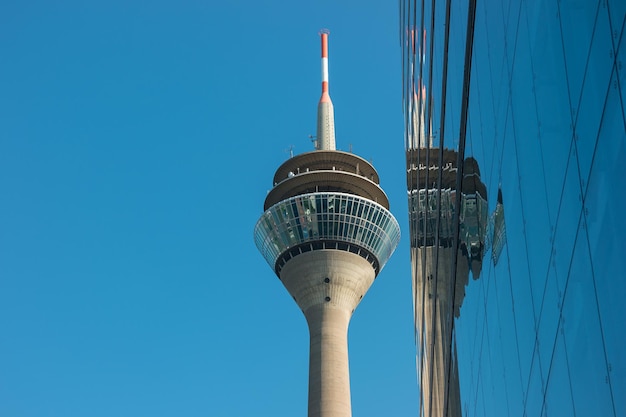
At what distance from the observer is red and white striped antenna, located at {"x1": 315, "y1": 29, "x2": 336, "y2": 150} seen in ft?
314

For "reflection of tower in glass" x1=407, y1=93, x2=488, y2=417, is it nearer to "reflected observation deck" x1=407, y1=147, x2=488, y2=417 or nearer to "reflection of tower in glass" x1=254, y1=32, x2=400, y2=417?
"reflected observation deck" x1=407, y1=147, x2=488, y2=417

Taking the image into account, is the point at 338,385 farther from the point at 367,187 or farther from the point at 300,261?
the point at 367,187

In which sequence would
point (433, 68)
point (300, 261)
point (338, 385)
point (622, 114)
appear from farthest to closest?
point (300, 261)
point (338, 385)
point (433, 68)
point (622, 114)

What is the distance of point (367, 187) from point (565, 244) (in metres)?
81.0

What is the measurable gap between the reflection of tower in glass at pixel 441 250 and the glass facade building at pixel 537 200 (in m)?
Result: 0.10

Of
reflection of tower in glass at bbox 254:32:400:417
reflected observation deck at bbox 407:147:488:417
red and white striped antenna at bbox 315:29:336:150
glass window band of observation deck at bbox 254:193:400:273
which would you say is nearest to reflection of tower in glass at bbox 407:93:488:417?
reflected observation deck at bbox 407:147:488:417

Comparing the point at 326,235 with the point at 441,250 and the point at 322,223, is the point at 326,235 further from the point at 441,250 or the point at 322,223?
the point at 441,250

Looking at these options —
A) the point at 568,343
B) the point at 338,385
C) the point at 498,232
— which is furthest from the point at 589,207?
the point at 338,385

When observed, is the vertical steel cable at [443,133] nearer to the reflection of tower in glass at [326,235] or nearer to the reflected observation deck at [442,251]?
the reflected observation deck at [442,251]

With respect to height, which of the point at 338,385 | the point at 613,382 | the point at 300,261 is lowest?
the point at 613,382

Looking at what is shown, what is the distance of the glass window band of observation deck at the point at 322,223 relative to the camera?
280 ft

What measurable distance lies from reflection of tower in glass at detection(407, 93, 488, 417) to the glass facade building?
10cm

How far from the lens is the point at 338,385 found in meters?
76.0

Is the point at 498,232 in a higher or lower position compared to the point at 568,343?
higher
